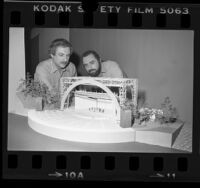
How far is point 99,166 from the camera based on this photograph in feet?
6.38

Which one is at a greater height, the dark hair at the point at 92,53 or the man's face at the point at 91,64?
the dark hair at the point at 92,53

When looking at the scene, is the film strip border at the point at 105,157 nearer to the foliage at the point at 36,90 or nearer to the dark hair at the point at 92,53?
the dark hair at the point at 92,53

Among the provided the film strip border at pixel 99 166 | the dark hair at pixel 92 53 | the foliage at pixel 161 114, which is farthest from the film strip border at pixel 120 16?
the film strip border at pixel 99 166

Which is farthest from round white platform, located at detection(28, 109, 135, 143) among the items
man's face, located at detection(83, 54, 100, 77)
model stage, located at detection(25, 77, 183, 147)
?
man's face, located at detection(83, 54, 100, 77)

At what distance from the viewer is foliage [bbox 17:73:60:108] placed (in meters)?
1.96

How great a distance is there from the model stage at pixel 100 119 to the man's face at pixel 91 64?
39 millimetres

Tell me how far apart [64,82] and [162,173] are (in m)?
0.62

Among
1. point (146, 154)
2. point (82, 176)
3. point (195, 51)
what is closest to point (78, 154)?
point (82, 176)

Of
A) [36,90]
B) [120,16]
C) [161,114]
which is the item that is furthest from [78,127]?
[120,16]

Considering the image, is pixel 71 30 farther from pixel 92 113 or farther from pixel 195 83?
pixel 195 83

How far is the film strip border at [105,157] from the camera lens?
1.93m

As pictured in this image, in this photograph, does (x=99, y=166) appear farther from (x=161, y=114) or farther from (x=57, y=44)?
(x=57, y=44)

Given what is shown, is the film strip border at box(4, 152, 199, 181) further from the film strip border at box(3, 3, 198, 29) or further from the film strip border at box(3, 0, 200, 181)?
the film strip border at box(3, 3, 198, 29)

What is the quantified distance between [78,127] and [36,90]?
269 millimetres
